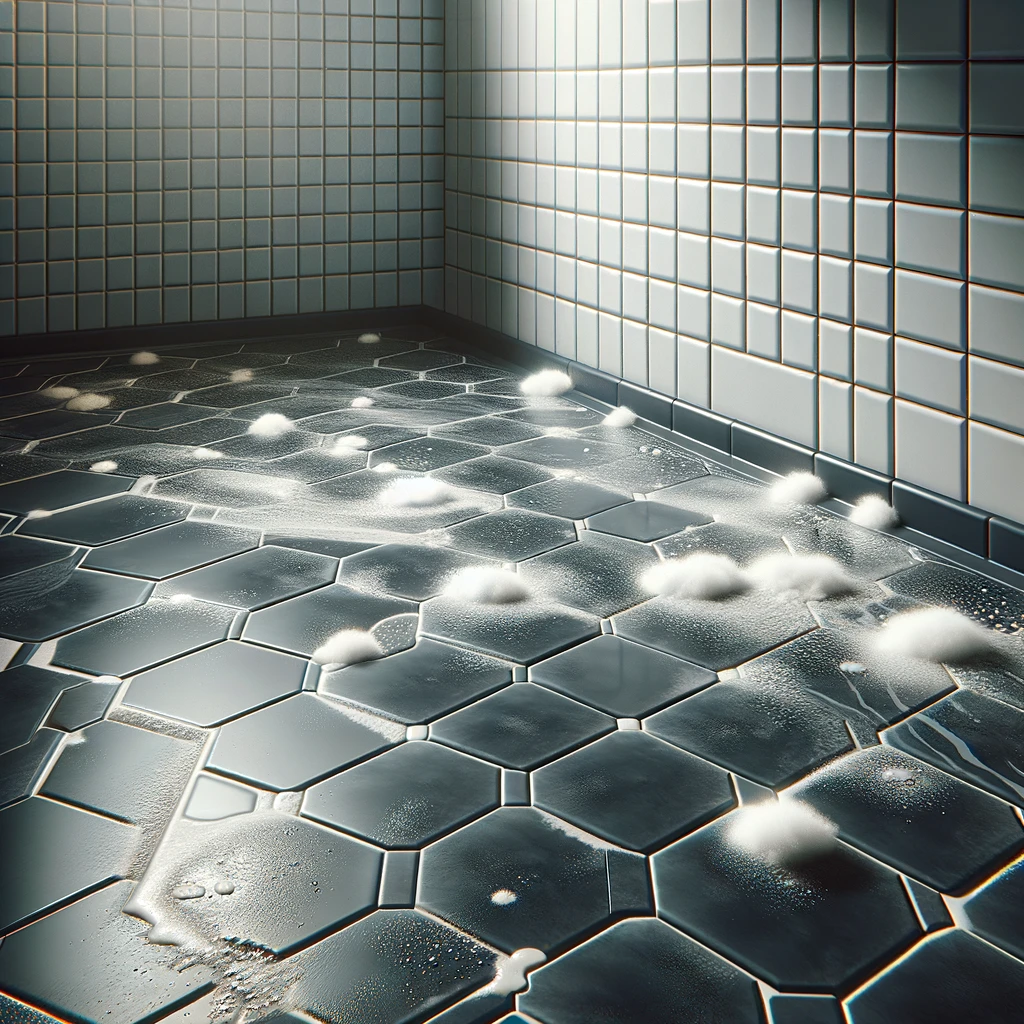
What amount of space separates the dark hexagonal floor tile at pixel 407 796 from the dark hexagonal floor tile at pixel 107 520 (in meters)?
1.02

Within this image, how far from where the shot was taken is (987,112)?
6.49 ft

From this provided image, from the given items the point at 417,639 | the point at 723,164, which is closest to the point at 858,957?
the point at 417,639

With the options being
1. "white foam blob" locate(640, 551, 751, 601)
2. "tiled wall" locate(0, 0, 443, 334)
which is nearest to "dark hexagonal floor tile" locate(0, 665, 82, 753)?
"white foam blob" locate(640, 551, 751, 601)

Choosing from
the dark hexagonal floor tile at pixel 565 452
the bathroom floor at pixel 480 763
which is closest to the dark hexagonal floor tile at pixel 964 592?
the bathroom floor at pixel 480 763

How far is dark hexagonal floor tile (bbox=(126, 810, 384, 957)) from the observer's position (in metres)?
1.16

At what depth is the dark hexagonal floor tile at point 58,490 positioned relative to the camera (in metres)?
2.41

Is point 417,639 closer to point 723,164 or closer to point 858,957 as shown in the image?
point 858,957

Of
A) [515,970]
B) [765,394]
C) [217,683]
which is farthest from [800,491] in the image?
[515,970]

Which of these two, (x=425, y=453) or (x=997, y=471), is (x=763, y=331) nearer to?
(x=997, y=471)

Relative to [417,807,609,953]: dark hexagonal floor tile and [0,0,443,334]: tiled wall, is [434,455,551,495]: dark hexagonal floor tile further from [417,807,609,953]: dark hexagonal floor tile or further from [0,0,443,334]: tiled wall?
[0,0,443,334]: tiled wall

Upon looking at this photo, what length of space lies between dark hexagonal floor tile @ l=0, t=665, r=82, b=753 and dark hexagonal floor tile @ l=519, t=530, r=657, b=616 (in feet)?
2.65

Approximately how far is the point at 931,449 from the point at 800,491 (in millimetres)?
318

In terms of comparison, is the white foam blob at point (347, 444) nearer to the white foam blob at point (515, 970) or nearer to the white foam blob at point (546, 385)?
the white foam blob at point (546, 385)

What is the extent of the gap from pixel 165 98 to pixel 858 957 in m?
3.56
